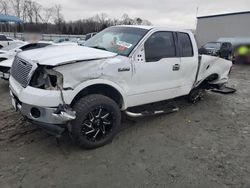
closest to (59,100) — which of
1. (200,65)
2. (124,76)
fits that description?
(124,76)

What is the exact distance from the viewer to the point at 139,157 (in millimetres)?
3557

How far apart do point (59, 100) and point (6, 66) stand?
437 cm

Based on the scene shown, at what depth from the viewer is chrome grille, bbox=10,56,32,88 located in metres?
3.41

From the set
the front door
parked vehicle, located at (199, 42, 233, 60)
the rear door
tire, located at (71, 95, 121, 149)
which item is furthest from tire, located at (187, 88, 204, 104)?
parked vehicle, located at (199, 42, 233, 60)

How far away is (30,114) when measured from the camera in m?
3.29

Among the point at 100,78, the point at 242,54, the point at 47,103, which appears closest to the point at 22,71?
the point at 47,103

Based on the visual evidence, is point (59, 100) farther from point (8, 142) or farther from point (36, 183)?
point (8, 142)

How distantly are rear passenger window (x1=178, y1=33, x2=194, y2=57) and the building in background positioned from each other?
70.3ft

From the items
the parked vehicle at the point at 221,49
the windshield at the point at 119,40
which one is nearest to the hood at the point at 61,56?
the windshield at the point at 119,40

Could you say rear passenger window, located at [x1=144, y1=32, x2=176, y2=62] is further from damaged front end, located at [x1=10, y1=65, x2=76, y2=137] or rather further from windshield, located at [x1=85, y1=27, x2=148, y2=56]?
damaged front end, located at [x1=10, y1=65, x2=76, y2=137]

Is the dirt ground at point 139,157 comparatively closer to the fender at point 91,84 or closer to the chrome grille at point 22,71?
the fender at point 91,84

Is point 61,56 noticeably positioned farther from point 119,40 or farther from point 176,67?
point 176,67

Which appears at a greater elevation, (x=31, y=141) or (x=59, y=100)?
(x=59, y=100)

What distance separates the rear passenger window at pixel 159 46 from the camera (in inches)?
165
